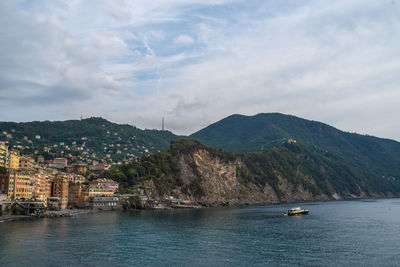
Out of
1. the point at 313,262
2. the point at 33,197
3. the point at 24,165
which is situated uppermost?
the point at 24,165

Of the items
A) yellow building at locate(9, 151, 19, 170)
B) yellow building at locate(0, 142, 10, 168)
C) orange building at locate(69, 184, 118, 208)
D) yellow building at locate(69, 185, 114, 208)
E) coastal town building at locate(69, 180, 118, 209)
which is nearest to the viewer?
yellow building at locate(0, 142, 10, 168)

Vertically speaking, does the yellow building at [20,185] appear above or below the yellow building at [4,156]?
below

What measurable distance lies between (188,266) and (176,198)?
143272 mm

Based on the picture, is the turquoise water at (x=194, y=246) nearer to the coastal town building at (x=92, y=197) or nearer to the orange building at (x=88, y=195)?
the coastal town building at (x=92, y=197)

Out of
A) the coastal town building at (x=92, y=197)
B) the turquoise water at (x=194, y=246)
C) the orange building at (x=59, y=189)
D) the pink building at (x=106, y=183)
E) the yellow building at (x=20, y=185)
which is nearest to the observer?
the turquoise water at (x=194, y=246)

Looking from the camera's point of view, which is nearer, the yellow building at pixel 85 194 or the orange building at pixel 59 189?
the orange building at pixel 59 189

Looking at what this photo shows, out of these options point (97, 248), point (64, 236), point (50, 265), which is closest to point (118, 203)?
point (64, 236)

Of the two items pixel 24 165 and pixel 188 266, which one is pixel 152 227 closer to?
pixel 188 266

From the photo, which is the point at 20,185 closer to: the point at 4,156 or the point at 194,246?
the point at 4,156

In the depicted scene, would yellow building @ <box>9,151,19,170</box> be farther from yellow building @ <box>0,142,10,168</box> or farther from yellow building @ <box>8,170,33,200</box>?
yellow building @ <box>8,170,33,200</box>

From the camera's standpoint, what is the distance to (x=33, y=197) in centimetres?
12506

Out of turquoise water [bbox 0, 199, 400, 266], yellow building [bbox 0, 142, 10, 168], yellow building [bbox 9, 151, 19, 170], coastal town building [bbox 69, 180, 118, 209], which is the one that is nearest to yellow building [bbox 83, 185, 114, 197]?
coastal town building [bbox 69, 180, 118, 209]

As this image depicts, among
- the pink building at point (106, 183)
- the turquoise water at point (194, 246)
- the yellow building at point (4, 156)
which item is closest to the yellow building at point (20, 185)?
the yellow building at point (4, 156)

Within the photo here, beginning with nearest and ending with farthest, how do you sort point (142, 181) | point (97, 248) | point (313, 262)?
point (313, 262) < point (97, 248) < point (142, 181)
